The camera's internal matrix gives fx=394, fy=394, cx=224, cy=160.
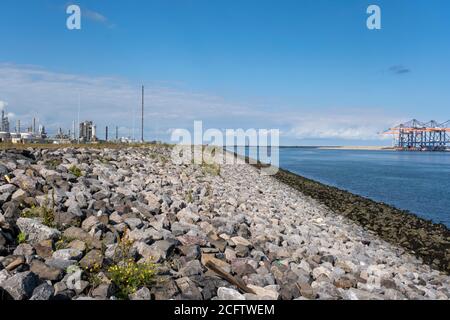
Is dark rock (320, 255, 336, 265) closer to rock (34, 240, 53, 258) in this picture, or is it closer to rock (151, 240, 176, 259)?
rock (151, 240, 176, 259)

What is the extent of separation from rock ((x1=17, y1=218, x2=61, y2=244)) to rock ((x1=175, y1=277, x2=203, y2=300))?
84.7 inches

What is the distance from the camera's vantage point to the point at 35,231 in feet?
20.4

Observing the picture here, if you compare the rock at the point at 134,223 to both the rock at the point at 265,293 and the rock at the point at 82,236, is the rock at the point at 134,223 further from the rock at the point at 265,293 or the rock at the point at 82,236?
the rock at the point at 265,293

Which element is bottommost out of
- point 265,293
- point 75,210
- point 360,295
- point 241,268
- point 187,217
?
point 360,295

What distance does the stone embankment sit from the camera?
5293 millimetres

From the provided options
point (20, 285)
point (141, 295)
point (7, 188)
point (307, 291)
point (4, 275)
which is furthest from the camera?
point (7, 188)

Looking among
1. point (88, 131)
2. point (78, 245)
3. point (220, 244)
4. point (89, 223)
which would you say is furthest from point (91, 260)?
point (88, 131)

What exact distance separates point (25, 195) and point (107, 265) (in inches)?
116

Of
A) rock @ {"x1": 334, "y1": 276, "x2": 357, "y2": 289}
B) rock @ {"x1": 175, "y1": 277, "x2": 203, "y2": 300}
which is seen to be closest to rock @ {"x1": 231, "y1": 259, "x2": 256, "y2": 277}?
rock @ {"x1": 175, "y1": 277, "x2": 203, "y2": 300}

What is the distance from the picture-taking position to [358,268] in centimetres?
804

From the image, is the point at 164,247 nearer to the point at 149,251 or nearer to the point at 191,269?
the point at 149,251

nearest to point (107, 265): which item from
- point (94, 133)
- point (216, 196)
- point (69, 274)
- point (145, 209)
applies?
point (69, 274)

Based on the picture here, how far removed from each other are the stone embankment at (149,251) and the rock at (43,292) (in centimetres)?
1

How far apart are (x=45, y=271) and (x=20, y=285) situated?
50cm
